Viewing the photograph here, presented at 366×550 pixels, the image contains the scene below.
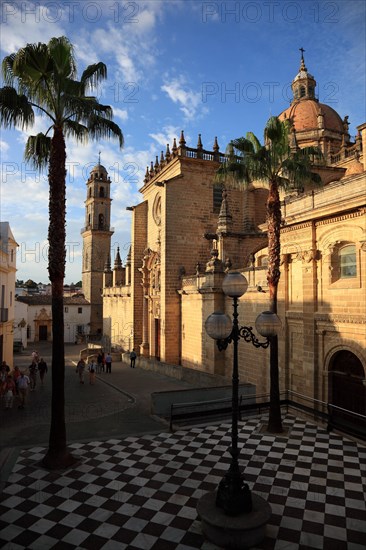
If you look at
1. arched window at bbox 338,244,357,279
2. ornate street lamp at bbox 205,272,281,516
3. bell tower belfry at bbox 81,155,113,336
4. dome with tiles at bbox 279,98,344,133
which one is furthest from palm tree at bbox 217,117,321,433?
bell tower belfry at bbox 81,155,113,336

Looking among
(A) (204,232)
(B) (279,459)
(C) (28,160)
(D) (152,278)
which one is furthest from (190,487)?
(D) (152,278)

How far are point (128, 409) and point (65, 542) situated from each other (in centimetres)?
830

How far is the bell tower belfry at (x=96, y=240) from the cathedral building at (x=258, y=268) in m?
6.51

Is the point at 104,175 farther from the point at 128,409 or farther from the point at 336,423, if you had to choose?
the point at 336,423

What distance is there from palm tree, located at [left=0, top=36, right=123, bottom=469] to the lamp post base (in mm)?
3812

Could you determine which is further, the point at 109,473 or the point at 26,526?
the point at 109,473

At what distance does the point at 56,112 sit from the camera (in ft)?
30.4

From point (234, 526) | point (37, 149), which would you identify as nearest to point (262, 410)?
point (234, 526)

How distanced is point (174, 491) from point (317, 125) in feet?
96.8

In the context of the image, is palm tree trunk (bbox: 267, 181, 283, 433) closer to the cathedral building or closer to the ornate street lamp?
the cathedral building

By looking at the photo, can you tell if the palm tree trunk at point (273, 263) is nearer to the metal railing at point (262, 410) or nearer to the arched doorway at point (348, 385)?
the metal railing at point (262, 410)

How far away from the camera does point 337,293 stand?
39.7ft

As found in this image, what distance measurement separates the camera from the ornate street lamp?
631 centimetres

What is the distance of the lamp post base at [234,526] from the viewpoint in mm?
5766
